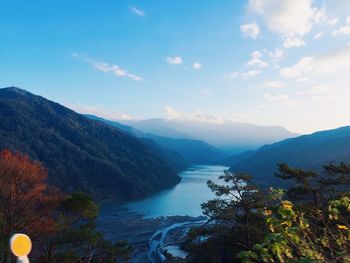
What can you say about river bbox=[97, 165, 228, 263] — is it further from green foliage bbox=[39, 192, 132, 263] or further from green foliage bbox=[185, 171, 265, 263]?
green foliage bbox=[185, 171, 265, 263]

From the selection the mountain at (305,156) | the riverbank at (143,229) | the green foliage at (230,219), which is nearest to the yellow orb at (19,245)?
the green foliage at (230,219)

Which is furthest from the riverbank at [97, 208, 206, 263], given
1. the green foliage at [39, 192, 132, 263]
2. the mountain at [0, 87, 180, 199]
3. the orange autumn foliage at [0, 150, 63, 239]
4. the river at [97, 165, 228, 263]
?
the mountain at [0, 87, 180, 199]

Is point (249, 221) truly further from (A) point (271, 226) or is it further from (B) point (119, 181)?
(B) point (119, 181)

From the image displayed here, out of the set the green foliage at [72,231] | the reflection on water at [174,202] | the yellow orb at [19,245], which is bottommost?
the reflection on water at [174,202]

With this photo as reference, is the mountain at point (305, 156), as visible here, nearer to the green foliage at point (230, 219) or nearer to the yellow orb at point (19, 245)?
the green foliage at point (230, 219)

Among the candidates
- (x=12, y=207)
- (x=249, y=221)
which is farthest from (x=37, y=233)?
(x=249, y=221)

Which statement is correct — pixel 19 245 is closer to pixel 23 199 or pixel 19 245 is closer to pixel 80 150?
pixel 23 199
